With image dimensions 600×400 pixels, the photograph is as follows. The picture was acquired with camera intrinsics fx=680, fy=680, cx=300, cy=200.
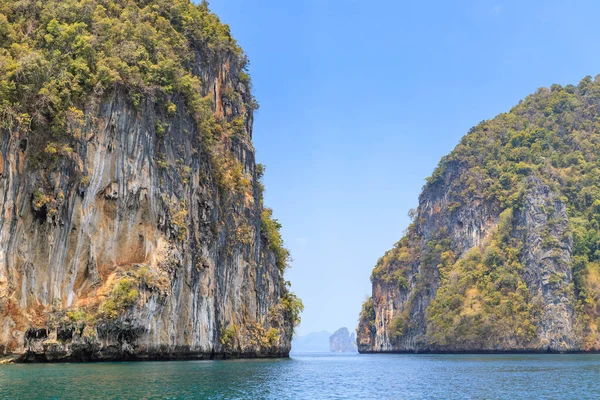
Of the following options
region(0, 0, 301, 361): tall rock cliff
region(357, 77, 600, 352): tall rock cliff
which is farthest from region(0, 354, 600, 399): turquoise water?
region(357, 77, 600, 352): tall rock cliff

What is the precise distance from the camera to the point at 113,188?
44906 millimetres

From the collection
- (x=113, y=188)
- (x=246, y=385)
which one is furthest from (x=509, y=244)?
(x=246, y=385)

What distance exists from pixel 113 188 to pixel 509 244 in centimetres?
7699

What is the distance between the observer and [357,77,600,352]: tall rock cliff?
9669 cm

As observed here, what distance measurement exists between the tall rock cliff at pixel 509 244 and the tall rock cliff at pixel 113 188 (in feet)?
168

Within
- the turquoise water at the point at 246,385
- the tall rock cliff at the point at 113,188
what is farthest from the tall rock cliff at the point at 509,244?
the turquoise water at the point at 246,385

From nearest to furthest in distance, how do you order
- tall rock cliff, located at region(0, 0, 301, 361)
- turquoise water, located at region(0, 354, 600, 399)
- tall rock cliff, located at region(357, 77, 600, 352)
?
turquoise water, located at region(0, 354, 600, 399) < tall rock cliff, located at region(0, 0, 301, 361) < tall rock cliff, located at region(357, 77, 600, 352)

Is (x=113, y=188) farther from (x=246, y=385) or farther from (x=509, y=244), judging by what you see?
(x=509, y=244)

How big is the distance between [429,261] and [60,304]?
94.4 m

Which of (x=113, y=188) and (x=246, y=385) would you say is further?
(x=113, y=188)

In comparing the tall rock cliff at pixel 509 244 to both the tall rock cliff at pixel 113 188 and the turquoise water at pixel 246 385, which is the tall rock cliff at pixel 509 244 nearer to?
the tall rock cliff at pixel 113 188

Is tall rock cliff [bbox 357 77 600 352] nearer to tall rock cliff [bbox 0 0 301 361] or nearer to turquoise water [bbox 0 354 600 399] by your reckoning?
tall rock cliff [bbox 0 0 301 361]

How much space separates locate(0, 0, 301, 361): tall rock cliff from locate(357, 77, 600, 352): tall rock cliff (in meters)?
51.2

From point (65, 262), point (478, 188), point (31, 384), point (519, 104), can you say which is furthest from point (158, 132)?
point (519, 104)
